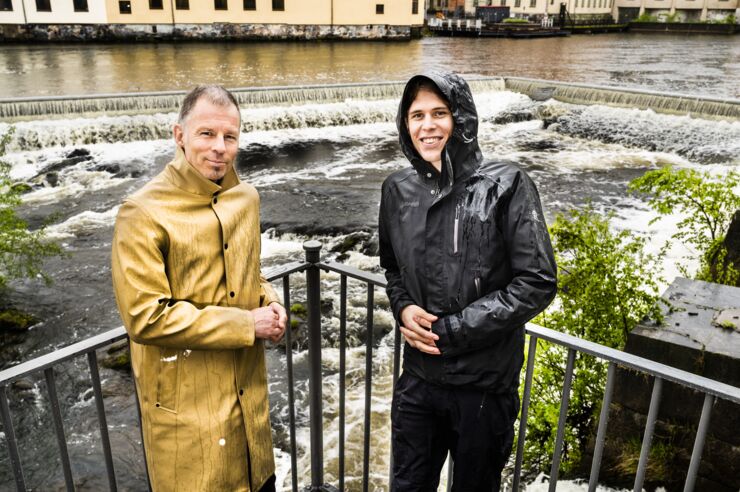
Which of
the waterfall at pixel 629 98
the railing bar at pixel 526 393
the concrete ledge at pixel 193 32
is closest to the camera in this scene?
the railing bar at pixel 526 393

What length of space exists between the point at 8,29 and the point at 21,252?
3500 cm

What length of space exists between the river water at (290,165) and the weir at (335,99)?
0.46 metres

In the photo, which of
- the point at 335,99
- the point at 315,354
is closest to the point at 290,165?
the point at 335,99

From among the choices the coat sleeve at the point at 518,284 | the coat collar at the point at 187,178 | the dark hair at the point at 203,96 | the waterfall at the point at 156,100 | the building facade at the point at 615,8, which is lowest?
the waterfall at the point at 156,100

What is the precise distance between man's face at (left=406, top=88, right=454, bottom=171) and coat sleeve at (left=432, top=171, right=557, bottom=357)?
0.32m

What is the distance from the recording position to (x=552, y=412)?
436 cm

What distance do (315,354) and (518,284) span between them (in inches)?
54.5

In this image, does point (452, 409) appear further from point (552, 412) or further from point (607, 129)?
point (607, 129)

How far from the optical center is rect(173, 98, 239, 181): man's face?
85.2 inches

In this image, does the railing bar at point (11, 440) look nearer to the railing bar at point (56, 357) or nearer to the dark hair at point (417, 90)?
the railing bar at point (56, 357)

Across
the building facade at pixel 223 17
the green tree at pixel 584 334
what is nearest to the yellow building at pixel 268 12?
the building facade at pixel 223 17

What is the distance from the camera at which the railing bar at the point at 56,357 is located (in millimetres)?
1974

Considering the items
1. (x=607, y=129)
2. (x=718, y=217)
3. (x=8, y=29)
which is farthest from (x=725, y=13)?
(x=718, y=217)

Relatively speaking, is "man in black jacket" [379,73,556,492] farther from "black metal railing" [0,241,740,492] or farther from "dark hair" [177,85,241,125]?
"dark hair" [177,85,241,125]
